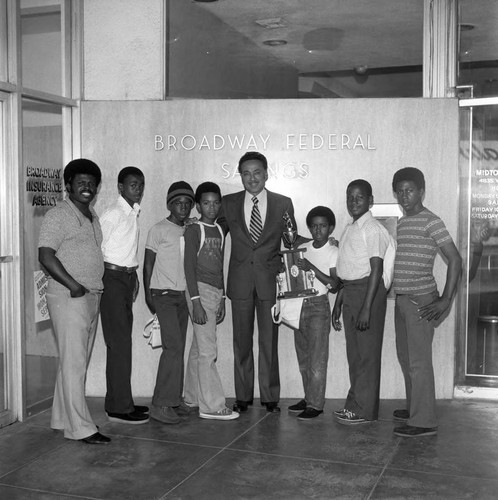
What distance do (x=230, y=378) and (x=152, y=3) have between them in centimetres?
335

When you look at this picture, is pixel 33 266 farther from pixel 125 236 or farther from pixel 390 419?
pixel 390 419

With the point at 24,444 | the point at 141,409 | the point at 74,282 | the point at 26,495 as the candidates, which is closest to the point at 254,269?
the point at 141,409

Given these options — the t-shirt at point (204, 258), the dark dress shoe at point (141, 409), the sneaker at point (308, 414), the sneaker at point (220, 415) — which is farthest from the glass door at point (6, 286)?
the sneaker at point (308, 414)

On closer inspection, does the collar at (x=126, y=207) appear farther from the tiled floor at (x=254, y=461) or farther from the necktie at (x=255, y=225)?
the tiled floor at (x=254, y=461)

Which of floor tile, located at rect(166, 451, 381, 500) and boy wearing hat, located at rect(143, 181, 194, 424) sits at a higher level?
boy wearing hat, located at rect(143, 181, 194, 424)

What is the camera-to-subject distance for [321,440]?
534 centimetres

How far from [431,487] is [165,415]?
2.17 meters

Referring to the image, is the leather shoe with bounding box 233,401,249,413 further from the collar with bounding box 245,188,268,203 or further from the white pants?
the collar with bounding box 245,188,268,203

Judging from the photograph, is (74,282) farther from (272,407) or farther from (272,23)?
(272,23)

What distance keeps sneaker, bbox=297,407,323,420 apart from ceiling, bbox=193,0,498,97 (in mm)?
2685

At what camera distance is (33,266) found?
239 inches

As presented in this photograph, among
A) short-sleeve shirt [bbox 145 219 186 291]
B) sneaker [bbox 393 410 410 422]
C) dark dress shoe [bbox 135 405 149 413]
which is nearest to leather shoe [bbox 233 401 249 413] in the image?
dark dress shoe [bbox 135 405 149 413]

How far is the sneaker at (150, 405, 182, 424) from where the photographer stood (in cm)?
576

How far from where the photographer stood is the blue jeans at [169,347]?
5.81 meters
